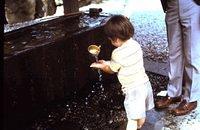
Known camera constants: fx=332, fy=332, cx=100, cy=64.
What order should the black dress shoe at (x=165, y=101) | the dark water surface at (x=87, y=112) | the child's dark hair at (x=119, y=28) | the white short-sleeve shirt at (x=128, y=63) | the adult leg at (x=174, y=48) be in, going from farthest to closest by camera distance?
the black dress shoe at (x=165, y=101) → the dark water surface at (x=87, y=112) → the adult leg at (x=174, y=48) → the white short-sleeve shirt at (x=128, y=63) → the child's dark hair at (x=119, y=28)

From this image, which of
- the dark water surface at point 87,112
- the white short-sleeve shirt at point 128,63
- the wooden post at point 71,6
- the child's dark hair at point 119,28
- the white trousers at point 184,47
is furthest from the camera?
the wooden post at point 71,6

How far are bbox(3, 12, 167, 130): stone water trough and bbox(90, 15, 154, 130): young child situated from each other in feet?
2.30

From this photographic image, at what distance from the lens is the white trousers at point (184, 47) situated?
13.4ft

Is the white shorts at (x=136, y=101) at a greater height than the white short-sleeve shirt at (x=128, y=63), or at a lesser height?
lesser

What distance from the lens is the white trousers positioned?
4070 mm

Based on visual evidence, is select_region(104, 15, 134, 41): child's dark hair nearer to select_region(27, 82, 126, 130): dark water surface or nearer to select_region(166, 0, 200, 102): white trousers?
select_region(166, 0, 200, 102): white trousers

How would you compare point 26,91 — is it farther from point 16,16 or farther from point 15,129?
point 16,16

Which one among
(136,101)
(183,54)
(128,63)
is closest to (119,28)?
(128,63)

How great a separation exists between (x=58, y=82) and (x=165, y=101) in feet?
5.00

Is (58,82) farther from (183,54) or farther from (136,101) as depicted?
(183,54)

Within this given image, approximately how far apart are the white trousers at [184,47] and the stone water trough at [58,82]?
734 millimetres

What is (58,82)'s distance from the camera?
4.70 m

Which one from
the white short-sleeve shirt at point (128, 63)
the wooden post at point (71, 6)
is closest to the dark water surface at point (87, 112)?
the white short-sleeve shirt at point (128, 63)

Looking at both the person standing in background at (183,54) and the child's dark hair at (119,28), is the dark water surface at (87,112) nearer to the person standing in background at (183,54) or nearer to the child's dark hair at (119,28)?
the person standing in background at (183,54)
